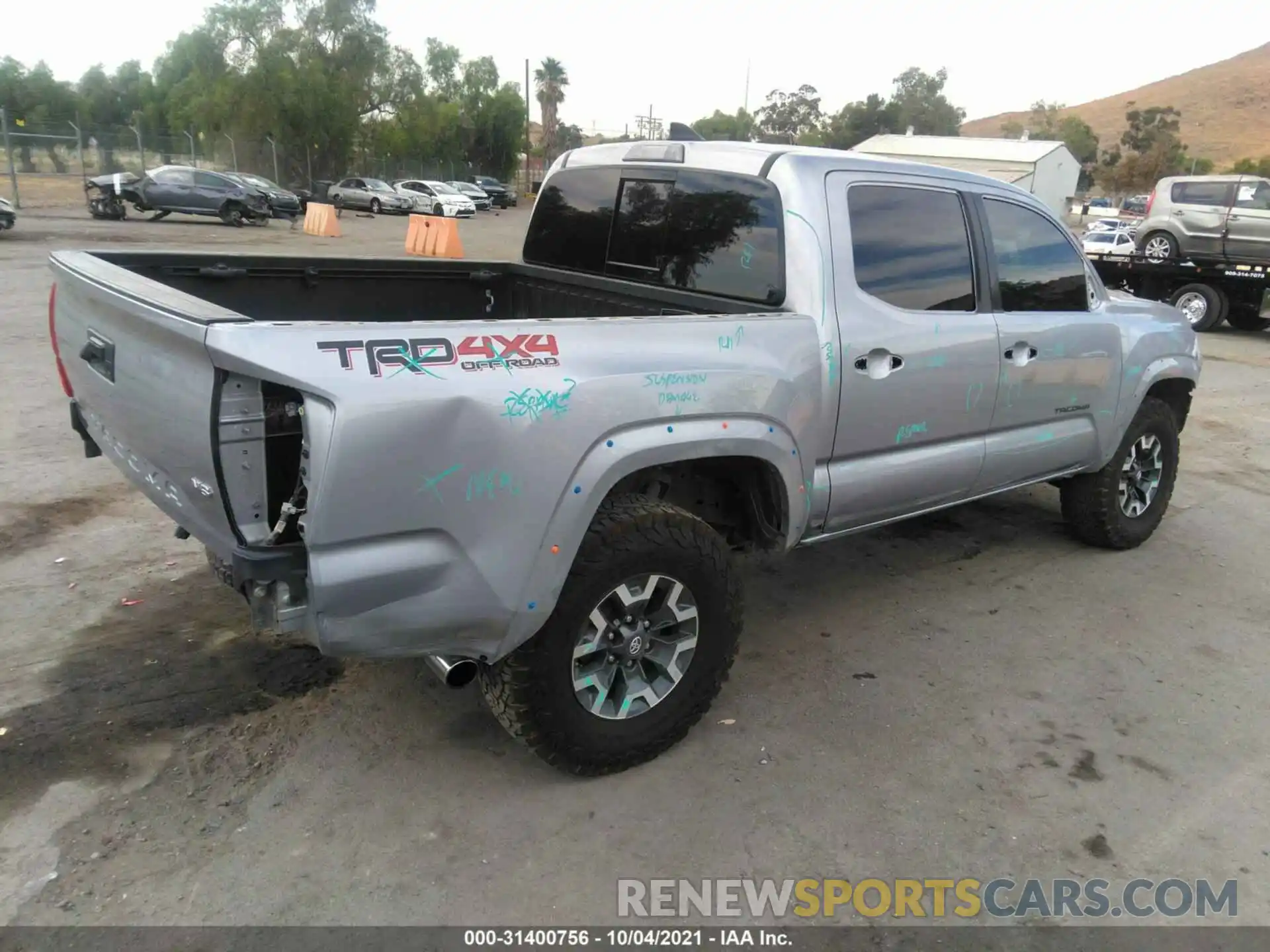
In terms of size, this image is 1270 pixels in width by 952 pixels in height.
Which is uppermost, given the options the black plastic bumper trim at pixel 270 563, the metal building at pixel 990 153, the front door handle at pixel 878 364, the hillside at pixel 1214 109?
the hillside at pixel 1214 109

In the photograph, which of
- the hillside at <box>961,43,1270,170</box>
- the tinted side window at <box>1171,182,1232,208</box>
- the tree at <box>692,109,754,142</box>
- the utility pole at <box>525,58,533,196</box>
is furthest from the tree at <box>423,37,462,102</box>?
the hillside at <box>961,43,1270,170</box>

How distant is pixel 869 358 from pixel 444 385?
1792mm

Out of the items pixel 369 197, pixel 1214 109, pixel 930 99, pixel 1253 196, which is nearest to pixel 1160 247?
pixel 1253 196

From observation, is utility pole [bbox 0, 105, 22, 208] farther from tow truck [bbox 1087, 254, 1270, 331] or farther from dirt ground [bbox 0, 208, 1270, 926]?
tow truck [bbox 1087, 254, 1270, 331]

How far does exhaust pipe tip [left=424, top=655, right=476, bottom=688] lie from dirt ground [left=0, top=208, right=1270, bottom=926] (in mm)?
478

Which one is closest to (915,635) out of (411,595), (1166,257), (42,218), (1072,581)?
(1072,581)

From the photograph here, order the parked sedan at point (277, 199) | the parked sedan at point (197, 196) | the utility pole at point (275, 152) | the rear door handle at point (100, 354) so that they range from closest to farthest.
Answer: the rear door handle at point (100, 354) < the parked sedan at point (197, 196) < the parked sedan at point (277, 199) < the utility pole at point (275, 152)

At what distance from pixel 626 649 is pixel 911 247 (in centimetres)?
202

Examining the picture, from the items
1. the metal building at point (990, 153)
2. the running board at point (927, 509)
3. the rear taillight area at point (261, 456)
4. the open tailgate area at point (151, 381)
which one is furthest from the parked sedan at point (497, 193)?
the rear taillight area at point (261, 456)

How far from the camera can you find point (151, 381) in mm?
2559

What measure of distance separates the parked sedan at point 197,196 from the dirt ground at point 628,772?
23270 mm

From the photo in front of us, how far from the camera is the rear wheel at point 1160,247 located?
51.6 feet

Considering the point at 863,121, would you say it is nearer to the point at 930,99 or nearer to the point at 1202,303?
the point at 930,99

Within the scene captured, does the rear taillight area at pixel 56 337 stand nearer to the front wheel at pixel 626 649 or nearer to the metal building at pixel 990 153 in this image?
the front wheel at pixel 626 649
